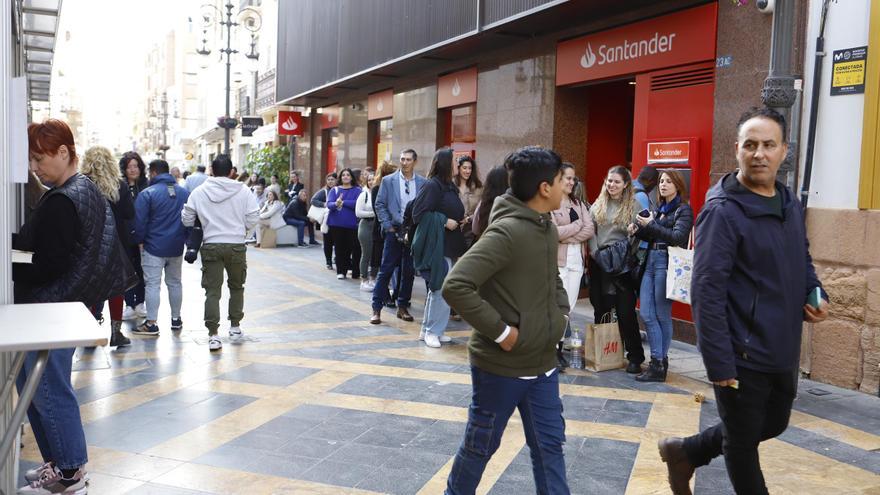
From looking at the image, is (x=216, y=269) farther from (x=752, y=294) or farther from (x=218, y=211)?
(x=752, y=294)

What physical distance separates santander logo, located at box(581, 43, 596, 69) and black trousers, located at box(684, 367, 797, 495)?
7.24 m

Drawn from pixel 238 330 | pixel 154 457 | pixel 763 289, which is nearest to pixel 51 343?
pixel 154 457

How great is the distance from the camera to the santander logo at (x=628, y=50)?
8766 millimetres

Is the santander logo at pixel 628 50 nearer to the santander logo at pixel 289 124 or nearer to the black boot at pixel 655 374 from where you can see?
the black boot at pixel 655 374

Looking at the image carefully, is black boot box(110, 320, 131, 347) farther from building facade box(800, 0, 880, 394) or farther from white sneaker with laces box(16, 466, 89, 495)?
building facade box(800, 0, 880, 394)

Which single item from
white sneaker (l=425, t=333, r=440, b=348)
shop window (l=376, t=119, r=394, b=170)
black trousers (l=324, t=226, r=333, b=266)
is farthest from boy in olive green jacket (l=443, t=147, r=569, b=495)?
shop window (l=376, t=119, r=394, b=170)

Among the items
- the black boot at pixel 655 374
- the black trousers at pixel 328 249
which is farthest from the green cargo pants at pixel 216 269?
the black trousers at pixel 328 249

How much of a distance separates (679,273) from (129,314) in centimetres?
624

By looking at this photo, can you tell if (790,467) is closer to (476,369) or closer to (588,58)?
(476,369)

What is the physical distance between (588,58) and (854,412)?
565 cm

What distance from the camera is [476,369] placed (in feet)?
10.8

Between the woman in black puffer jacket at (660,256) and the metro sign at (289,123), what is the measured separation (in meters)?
18.0

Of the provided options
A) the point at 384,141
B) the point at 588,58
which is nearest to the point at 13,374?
the point at 588,58

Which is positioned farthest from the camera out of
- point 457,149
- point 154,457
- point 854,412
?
point 457,149
